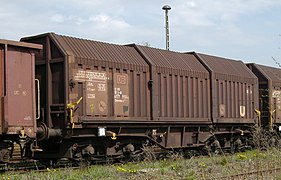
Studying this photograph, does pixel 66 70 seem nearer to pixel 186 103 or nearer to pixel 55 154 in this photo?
pixel 55 154

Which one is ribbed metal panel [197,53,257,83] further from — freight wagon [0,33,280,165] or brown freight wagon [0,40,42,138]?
brown freight wagon [0,40,42,138]

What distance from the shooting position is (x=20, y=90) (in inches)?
510

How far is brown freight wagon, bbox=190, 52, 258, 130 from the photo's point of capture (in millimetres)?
20141

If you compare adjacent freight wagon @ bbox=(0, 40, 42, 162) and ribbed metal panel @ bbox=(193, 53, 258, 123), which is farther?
ribbed metal panel @ bbox=(193, 53, 258, 123)

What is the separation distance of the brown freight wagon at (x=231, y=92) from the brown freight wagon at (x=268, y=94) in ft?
2.54

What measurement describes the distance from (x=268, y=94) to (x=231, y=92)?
110 inches

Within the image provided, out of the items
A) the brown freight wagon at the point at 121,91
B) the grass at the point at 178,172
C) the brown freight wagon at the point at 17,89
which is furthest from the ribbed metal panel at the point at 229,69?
the brown freight wagon at the point at 17,89

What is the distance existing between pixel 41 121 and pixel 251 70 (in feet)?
43.7

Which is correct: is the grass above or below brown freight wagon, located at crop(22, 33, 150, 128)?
below

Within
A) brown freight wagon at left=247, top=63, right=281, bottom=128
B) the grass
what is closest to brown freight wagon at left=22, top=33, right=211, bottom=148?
the grass

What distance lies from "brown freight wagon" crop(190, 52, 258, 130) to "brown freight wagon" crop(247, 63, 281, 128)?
77 centimetres

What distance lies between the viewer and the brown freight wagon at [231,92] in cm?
2014

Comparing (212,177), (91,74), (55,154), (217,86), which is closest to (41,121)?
(55,154)

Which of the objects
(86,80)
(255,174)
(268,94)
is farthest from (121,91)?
(268,94)
